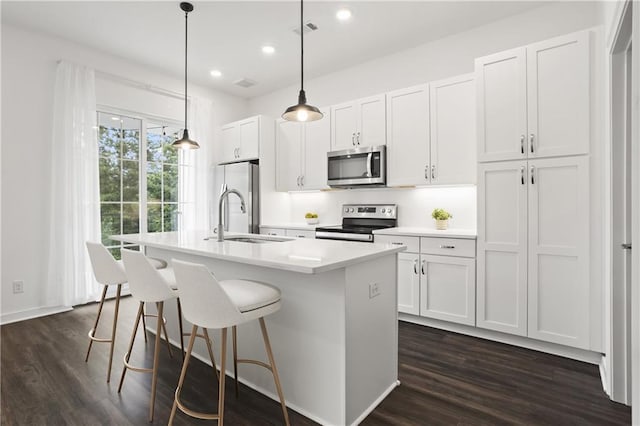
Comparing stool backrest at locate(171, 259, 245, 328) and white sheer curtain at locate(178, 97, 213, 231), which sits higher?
white sheer curtain at locate(178, 97, 213, 231)

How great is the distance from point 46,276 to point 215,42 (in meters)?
3.11

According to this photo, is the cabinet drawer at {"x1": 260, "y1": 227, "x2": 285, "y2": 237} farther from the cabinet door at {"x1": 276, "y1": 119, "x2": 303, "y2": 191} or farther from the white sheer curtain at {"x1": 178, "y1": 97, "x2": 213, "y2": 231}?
the white sheer curtain at {"x1": 178, "y1": 97, "x2": 213, "y2": 231}

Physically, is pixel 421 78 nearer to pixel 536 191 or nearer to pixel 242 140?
pixel 536 191

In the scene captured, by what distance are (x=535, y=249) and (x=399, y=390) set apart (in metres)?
1.54

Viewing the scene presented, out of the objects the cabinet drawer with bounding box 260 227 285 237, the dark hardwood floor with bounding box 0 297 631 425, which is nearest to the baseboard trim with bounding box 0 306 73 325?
the dark hardwood floor with bounding box 0 297 631 425

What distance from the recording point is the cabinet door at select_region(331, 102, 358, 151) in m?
4.02

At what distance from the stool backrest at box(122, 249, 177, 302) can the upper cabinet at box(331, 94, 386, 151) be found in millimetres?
2704

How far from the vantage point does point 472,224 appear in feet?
11.6

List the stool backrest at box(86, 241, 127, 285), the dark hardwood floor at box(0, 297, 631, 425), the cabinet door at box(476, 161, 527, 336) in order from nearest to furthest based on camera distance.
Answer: the dark hardwood floor at box(0, 297, 631, 425), the stool backrest at box(86, 241, 127, 285), the cabinet door at box(476, 161, 527, 336)

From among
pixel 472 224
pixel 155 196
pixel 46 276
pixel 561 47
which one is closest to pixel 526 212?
pixel 472 224

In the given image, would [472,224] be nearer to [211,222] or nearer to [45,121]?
[211,222]

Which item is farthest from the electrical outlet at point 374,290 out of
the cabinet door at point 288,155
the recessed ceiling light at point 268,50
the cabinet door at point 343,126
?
the recessed ceiling light at point 268,50

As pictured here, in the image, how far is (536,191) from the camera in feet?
8.75

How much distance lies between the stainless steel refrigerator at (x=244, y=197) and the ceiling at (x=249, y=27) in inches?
53.1
